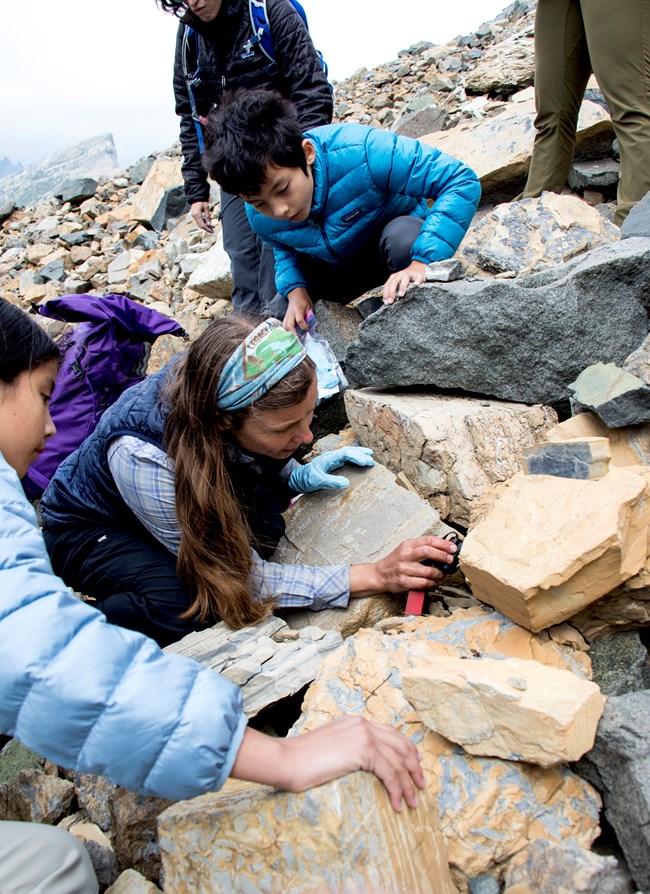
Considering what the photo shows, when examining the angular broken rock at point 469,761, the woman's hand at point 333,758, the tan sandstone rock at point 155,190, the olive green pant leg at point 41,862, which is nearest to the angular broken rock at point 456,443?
the angular broken rock at point 469,761

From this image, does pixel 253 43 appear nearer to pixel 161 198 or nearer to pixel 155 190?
pixel 161 198

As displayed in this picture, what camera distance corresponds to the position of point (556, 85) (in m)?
4.08

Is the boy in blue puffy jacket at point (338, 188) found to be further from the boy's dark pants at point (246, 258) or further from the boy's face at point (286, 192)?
the boy's dark pants at point (246, 258)

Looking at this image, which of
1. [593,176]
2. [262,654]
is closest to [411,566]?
[262,654]

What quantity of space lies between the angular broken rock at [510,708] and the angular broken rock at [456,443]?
45.1 inches

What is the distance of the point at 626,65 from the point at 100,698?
12.4 feet

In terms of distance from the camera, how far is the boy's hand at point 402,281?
320 centimetres

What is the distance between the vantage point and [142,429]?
2.53m

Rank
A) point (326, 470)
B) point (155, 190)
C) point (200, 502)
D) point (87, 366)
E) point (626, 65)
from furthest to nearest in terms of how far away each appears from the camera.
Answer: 1. point (155, 190)
2. point (87, 366)
3. point (626, 65)
4. point (326, 470)
5. point (200, 502)

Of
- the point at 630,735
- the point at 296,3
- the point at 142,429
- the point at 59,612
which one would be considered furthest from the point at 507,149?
the point at 59,612

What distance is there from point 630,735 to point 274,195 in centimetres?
278

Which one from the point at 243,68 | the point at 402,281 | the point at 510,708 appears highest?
the point at 243,68

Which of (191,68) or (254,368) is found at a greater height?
(191,68)

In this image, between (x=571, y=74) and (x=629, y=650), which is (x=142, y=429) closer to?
→ (x=629, y=650)
